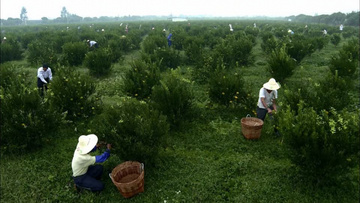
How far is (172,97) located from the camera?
252 inches

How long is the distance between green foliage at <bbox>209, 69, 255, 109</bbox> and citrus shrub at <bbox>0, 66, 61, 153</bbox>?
4.53 m

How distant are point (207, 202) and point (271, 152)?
2.25 m

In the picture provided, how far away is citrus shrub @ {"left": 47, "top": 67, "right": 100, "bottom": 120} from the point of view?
22.2 ft

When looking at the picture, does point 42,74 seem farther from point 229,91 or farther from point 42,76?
point 229,91

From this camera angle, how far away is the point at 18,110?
5.43 meters

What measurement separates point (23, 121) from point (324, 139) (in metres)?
6.02

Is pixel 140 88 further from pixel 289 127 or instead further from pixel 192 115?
pixel 289 127

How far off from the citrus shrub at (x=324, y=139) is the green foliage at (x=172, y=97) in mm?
2975

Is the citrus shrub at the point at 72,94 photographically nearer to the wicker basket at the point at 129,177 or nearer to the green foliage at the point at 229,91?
the wicker basket at the point at 129,177

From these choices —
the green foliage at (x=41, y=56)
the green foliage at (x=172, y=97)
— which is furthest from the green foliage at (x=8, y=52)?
the green foliage at (x=172, y=97)

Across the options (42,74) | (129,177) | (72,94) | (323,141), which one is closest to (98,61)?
(42,74)

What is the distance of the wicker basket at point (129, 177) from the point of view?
13.4 feet

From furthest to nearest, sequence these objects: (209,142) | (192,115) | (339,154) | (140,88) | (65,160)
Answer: (140,88), (192,115), (209,142), (65,160), (339,154)

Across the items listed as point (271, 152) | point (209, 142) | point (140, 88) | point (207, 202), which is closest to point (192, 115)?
point (209, 142)
